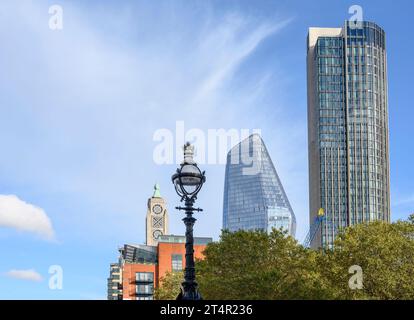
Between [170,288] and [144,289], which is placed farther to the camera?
[144,289]

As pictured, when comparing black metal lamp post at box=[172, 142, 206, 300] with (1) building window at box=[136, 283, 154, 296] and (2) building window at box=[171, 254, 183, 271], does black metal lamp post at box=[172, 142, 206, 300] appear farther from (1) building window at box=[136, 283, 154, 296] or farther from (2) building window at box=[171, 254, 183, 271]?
(1) building window at box=[136, 283, 154, 296]

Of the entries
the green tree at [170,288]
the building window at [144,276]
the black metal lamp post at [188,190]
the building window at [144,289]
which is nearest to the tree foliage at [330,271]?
the green tree at [170,288]

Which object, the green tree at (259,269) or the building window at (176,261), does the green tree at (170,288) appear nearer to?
the green tree at (259,269)

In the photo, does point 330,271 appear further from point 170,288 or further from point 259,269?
point 170,288

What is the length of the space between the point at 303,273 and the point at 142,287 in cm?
10162

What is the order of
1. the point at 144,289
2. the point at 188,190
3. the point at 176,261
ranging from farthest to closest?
the point at 176,261 < the point at 144,289 < the point at 188,190

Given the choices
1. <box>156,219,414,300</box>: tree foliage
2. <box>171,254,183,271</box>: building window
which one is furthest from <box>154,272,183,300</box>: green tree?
<box>171,254,183,271</box>: building window

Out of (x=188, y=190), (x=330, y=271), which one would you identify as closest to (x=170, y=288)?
(x=330, y=271)

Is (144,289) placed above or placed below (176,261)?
below

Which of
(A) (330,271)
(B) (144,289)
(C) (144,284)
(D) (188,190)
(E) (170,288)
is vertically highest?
(D) (188,190)

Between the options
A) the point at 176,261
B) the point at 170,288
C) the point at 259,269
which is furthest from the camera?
the point at 176,261

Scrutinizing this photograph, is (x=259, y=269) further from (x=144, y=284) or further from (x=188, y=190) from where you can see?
(x=144, y=284)

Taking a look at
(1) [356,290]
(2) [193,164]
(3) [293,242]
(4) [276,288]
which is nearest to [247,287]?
(4) [276,288]
